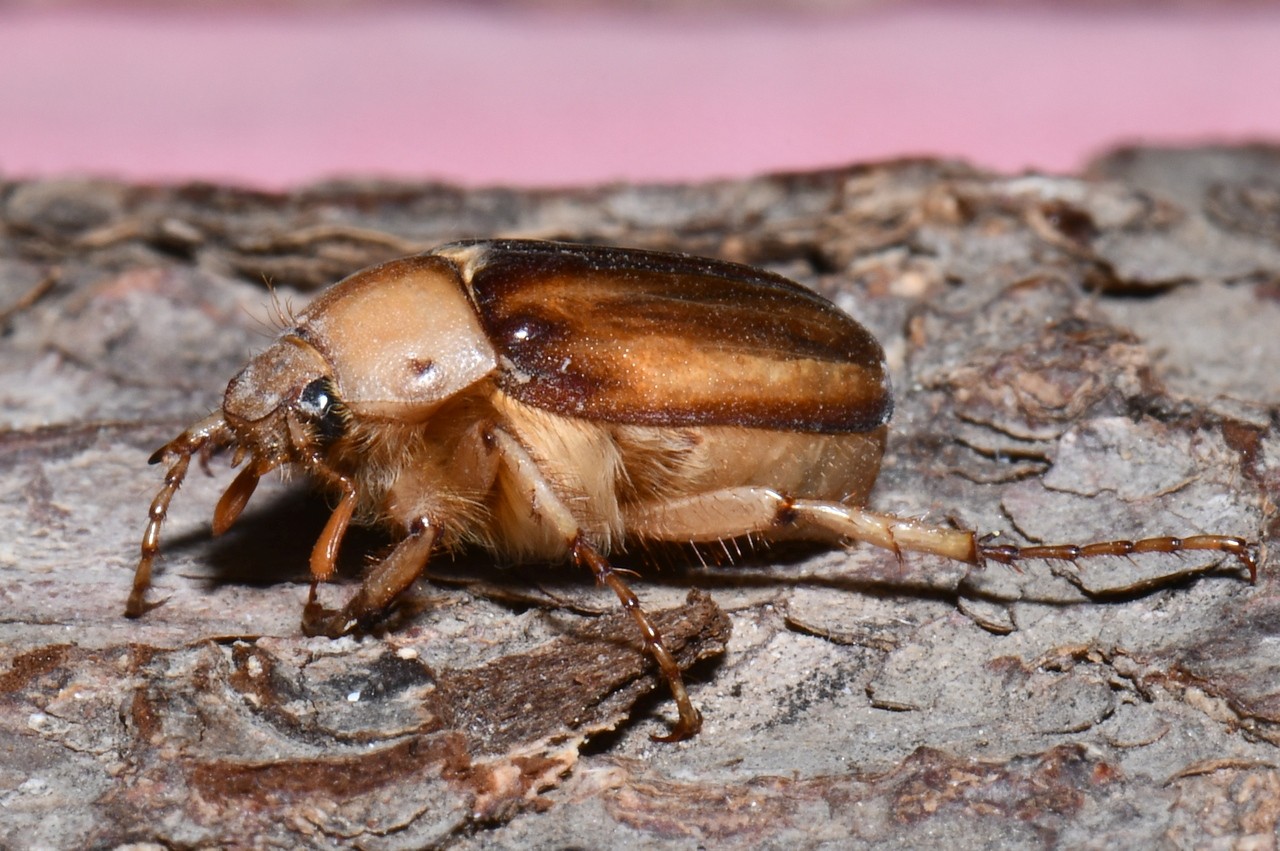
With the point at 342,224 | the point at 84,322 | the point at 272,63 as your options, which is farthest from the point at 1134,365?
the point at 272,63

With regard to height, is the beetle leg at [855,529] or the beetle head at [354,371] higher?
the beetle head at [354,371]

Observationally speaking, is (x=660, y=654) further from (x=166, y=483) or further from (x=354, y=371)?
(x=166, y=483)

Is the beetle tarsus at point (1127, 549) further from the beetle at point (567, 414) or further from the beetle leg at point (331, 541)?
the beetle leg at point (331, 541)

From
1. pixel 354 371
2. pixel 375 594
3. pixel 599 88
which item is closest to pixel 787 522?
pixel 375 594

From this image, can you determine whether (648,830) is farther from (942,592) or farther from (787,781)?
(942,592)

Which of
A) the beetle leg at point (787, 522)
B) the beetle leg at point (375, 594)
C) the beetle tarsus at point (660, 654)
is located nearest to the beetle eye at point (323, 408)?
the beetle leg at point (375, 594)

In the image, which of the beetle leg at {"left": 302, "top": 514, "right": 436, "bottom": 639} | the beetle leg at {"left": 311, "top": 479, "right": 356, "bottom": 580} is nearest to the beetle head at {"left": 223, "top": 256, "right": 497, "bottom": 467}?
the beetle leg at {"left": 311, "top": 479, "right": 356, "bottom": 580}

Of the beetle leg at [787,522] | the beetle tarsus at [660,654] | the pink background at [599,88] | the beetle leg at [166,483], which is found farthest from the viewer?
the pink background at [599,88]
